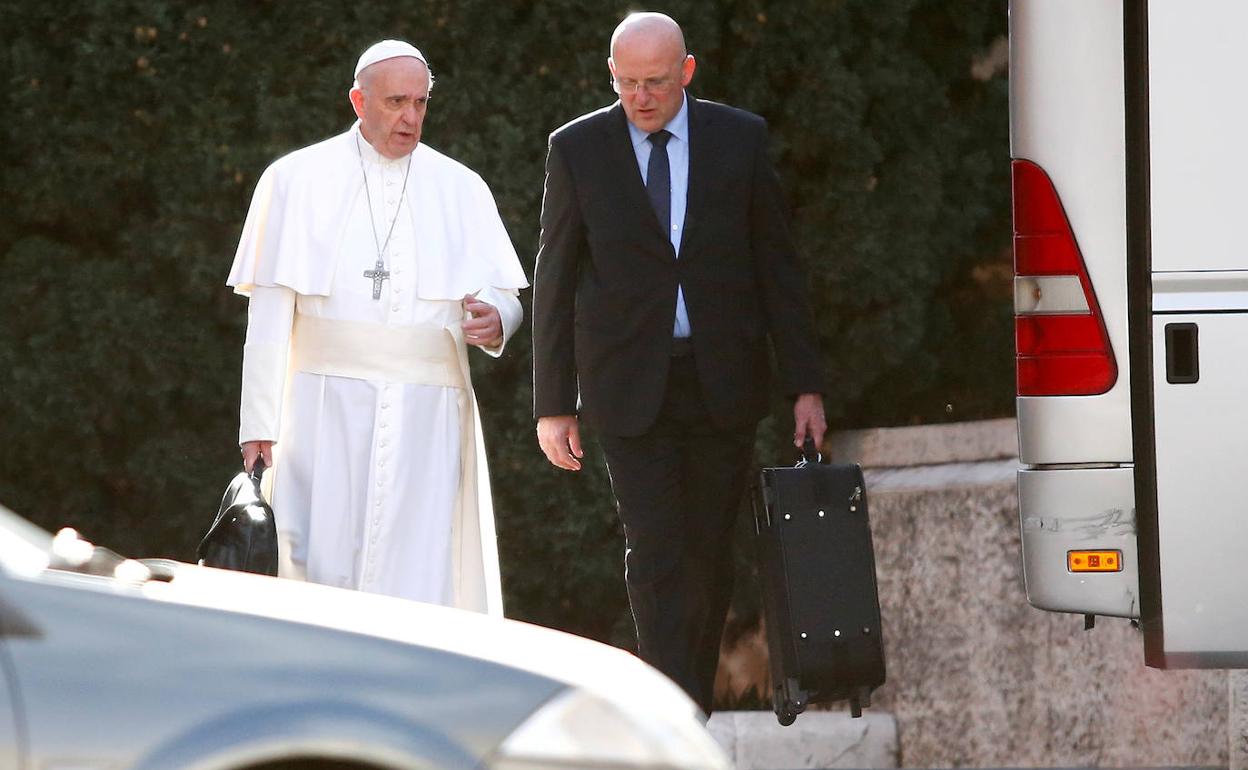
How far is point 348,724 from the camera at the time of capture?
3.38 m

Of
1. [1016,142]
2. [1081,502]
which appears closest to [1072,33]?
[1016,142]

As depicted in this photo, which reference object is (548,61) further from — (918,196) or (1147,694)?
(1147,694)

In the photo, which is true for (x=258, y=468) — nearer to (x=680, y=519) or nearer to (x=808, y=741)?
(x=680, y=519)

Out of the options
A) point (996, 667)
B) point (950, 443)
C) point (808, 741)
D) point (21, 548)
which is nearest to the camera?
point (21, 548)

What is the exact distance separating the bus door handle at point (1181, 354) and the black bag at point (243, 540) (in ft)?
7.56

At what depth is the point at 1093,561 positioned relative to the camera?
550 cm

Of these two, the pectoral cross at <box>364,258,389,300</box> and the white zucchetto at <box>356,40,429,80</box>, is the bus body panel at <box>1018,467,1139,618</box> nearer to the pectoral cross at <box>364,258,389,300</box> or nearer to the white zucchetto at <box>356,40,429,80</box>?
the pectoral cross at <box>364,258,389,300</box>

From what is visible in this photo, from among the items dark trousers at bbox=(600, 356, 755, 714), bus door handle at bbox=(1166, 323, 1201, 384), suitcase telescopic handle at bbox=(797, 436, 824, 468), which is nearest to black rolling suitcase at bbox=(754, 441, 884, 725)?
suitcase telescopic handle at bbox=(797, 436, 824, 468)

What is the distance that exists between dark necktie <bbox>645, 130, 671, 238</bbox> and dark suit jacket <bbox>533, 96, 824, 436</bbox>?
0.16ft

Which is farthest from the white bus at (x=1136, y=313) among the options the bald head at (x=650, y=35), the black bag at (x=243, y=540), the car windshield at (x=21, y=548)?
the car windshield at (x=21, y=548)

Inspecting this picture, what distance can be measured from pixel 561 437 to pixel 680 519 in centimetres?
42

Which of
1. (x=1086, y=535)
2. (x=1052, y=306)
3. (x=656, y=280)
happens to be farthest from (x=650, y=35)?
(x=1086, y=535)

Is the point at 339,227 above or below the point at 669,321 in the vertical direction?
above

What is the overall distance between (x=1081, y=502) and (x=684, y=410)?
1.23 m
